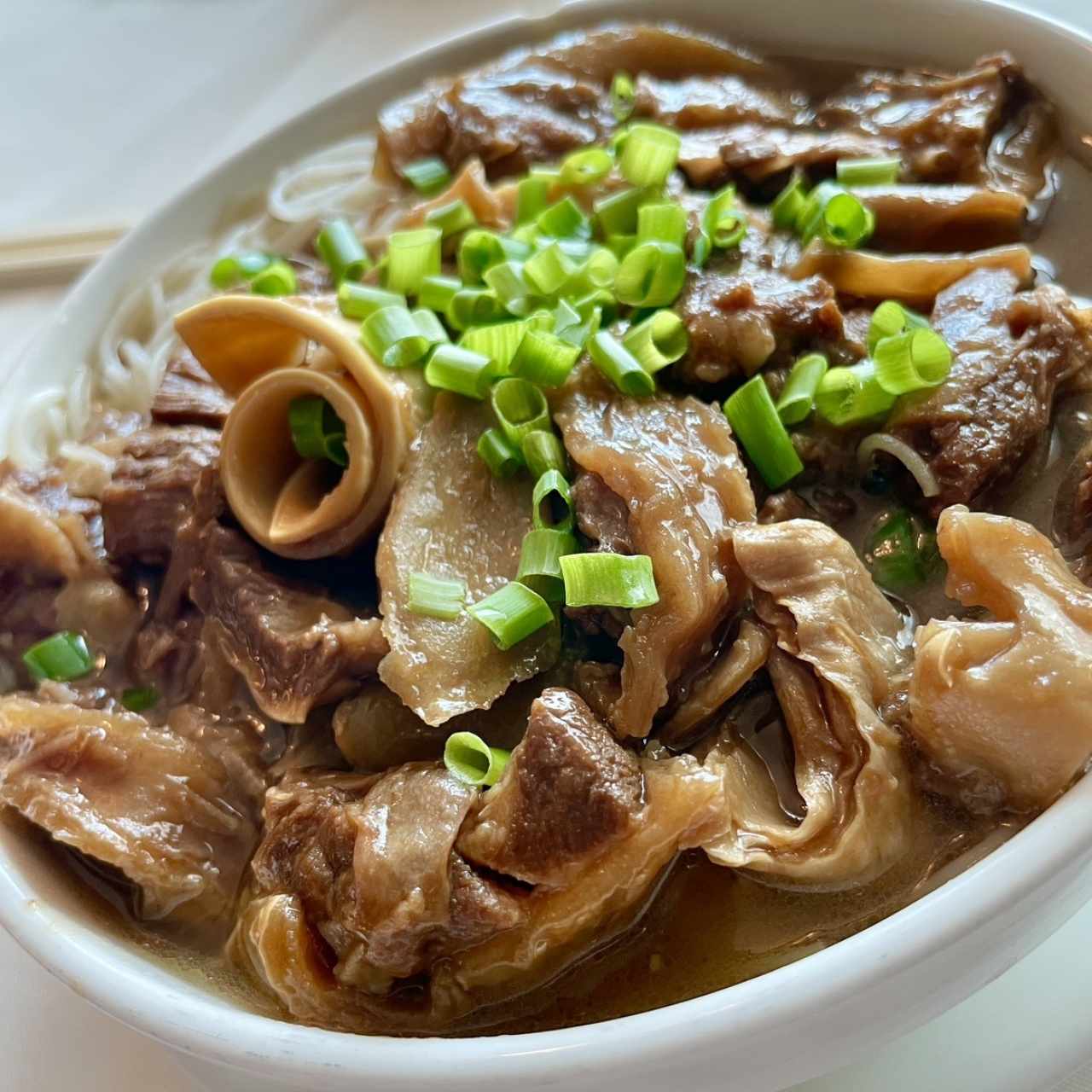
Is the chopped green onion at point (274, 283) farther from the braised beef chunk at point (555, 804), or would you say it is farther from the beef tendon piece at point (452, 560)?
the braised beef chunk at point (555, 804)

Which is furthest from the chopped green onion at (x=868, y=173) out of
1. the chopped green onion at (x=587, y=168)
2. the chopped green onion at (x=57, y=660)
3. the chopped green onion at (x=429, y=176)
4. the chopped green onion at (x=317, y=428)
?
the chopped green onion at (x=57, y=660)

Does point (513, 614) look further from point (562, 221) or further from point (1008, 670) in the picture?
point (562, 221)

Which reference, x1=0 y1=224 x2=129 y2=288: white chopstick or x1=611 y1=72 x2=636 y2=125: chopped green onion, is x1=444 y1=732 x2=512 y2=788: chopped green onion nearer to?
x1=611 y1=72 x2=636 y2=125: chopped green onion

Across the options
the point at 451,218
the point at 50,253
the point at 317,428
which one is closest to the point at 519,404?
the point at 317,428

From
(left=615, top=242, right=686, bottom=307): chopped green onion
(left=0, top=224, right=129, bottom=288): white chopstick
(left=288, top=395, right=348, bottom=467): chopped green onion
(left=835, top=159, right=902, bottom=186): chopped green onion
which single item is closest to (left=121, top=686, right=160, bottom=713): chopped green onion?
(left=288, top=395, right=348, bottom=467): chopped green onion

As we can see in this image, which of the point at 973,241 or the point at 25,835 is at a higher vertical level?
the point at 973,241

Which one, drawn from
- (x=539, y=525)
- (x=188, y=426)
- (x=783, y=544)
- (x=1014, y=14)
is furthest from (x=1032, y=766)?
(x=1014, y=14)

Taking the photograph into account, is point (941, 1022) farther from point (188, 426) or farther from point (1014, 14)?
point (1014, 14)
